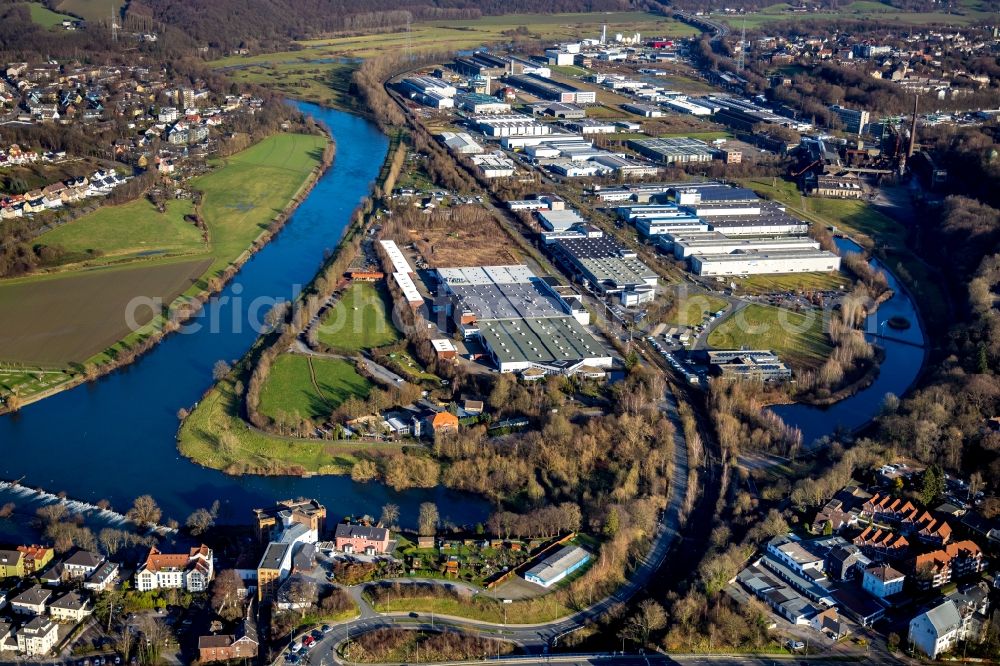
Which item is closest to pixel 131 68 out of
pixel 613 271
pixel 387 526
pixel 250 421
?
pixel 613 271

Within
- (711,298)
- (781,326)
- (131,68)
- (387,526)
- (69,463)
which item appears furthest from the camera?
(131,68)

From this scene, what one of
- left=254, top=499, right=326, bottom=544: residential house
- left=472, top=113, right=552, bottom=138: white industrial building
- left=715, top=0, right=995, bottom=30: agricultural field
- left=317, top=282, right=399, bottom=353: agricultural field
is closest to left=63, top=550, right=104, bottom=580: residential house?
left=254, top=499, right=326, bottom=544: residential house

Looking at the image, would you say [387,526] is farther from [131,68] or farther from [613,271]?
[131,68]

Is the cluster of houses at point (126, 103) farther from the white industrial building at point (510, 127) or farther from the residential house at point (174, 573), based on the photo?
the residential house at point (174, 573)

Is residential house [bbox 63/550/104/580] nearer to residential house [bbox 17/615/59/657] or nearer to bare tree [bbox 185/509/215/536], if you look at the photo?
residential house [bbox 17/615/59/657]

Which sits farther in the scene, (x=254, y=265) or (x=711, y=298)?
(x=254, y=265)

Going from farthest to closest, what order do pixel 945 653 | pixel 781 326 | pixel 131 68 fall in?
1. pixel 131 68
2. pixel 781 326
3. pixel 945 653

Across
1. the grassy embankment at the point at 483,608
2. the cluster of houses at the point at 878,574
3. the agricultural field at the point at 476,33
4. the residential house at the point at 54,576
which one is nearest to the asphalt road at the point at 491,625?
the grassy embankment at the point at 483,608
